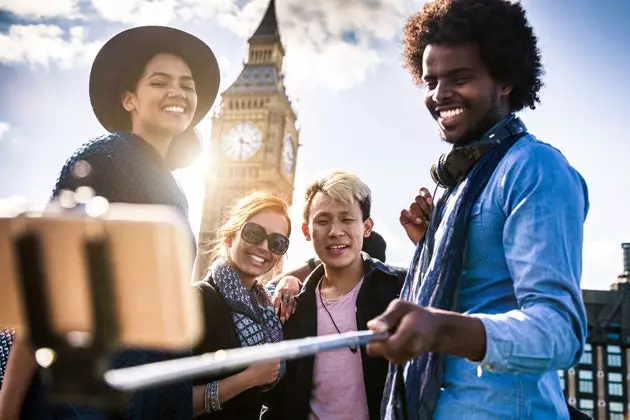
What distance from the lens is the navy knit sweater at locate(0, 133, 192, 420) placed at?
1459mm

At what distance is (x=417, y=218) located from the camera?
6.50ft

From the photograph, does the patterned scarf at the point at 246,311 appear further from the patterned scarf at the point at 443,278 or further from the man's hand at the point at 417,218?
the patterned scarf at the point at 443,278

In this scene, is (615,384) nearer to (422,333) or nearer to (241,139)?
(241,139)

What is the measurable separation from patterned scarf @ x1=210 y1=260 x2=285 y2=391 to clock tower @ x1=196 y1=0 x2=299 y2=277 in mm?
37727

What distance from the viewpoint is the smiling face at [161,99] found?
6.52 ft

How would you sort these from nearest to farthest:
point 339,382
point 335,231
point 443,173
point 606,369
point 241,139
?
point 443,173
point 339,382
point 335,231
point 606,369
point 241,139

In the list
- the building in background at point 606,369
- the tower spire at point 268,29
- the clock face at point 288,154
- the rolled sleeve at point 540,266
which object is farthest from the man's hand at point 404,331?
the tower spire at point 268,29

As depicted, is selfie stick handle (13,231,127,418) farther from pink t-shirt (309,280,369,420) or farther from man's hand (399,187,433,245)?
pink t-shirt (309,280,369,420)

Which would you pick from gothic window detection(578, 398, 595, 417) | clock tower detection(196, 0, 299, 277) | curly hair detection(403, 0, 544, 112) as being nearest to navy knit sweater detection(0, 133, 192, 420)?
curly hair detection(403, 0, 544, 112)

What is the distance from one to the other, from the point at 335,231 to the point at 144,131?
1023mm

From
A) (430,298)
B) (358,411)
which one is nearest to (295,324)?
(358,411)

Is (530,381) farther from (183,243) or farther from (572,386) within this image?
(572,386)

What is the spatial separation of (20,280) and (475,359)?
75cm

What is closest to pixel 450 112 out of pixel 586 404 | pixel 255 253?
pixel 255 253
